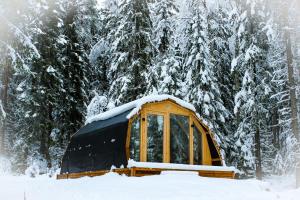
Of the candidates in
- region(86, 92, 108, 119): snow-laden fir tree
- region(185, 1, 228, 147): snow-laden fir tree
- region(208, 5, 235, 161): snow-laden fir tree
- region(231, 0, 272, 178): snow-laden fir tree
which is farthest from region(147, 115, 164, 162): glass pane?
region(208, 5, 235, 161): snow-laden fir tree

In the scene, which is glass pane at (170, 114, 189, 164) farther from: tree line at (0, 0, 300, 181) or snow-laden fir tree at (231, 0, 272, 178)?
snow-laden fir tree at (231, 0, 272, 178)

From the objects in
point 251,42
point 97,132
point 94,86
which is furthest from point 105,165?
point 94,86

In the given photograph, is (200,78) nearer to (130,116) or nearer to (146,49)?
(146,49)

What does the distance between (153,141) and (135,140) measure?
0.69m

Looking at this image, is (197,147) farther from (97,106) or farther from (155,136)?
(97,106)

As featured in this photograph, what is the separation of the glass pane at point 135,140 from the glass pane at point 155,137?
0.37 metres

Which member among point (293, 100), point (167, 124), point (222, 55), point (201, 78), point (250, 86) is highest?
point (222, 55)

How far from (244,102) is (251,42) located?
3.73 m

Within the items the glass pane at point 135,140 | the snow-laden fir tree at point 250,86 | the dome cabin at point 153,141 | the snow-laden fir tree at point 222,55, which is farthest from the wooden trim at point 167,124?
the snow-laden fir tree at point 222,55

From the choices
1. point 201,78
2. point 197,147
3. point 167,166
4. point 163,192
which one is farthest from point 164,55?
point 163,192

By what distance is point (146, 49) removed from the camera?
2327 centimetres

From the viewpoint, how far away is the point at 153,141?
12.6 m

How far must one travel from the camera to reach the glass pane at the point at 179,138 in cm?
1300

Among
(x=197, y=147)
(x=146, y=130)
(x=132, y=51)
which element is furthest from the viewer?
(x=132, y=51)
